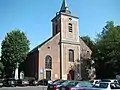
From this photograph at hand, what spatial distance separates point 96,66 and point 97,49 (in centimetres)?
401

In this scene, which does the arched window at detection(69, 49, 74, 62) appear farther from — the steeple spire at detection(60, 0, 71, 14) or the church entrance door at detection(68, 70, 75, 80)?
the steeple spire at detection(60, 0, 71, 14)

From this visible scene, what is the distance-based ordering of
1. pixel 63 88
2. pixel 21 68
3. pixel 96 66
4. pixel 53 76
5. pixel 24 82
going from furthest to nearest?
pixel 21 68
pixel 96 66
pixel 53 76
pixel 24 82
pixel 63 88

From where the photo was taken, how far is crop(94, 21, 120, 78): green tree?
178ft

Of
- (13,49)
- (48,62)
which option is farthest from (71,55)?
(13,49)

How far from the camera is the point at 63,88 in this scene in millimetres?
20750

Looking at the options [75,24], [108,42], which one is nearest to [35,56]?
[75,24]

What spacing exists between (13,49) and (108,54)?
20.5 metres

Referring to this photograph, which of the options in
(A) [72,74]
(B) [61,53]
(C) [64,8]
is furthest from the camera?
(C) [64,8]

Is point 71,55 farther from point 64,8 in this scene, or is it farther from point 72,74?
point 64,8

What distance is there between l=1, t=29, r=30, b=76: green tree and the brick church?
2.86 m

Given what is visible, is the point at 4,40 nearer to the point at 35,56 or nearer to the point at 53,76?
the point at 35,56

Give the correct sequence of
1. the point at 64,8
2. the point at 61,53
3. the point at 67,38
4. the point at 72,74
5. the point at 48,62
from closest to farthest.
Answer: the point at 48,62, the point at 61,53, the point at 72,74, the point at 67,38, the point at 64,8

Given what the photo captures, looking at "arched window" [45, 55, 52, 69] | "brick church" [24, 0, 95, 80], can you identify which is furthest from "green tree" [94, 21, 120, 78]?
"arched window" [45, 55, 52, 69]

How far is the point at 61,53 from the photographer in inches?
2229
